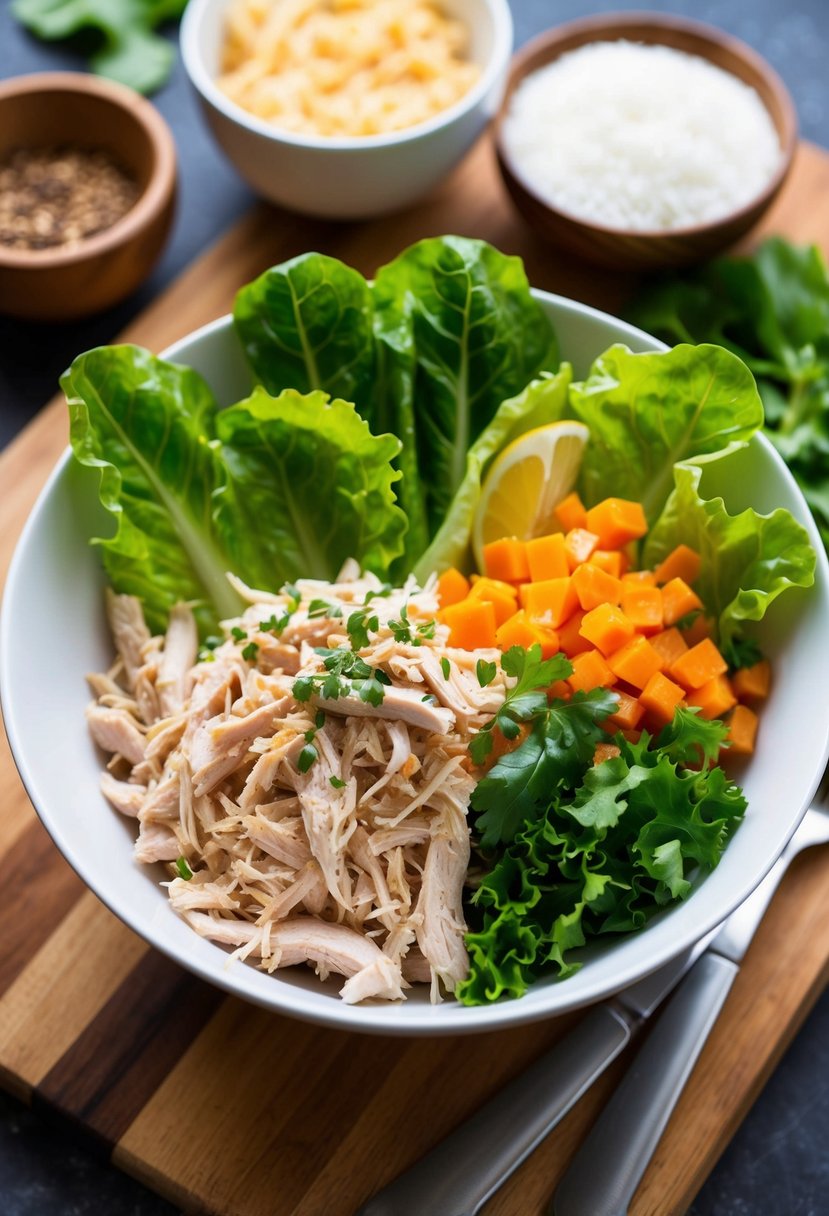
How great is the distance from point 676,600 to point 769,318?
3.87 feet

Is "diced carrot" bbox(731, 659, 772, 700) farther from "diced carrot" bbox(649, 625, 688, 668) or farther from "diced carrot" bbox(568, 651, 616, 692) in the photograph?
"diced carrot" bbox(568, 651, 616, 692)

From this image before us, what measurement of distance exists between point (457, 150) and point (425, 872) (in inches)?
83.1

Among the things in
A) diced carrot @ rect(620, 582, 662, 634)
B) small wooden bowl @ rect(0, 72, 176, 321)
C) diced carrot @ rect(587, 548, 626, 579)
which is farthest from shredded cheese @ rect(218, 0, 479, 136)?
diced carrot @ rect(620, 582, 662, 634)

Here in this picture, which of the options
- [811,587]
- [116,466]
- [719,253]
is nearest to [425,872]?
[811,587]

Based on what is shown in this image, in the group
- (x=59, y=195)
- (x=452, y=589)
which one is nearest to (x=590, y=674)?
(x=452, y=589)

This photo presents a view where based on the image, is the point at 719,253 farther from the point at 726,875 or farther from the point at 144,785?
the point at 144,785

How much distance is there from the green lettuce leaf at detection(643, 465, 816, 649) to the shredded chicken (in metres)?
0.53

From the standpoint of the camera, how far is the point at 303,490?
9.03ft

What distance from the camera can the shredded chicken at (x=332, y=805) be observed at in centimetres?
215

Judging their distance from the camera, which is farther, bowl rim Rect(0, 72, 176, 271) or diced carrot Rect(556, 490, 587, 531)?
bowl rim Rect(0, 72, 176, 271)

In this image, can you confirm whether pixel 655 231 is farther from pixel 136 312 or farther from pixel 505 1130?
pixel 505 1130

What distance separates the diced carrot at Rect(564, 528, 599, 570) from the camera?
250cm

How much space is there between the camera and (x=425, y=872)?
2164mm

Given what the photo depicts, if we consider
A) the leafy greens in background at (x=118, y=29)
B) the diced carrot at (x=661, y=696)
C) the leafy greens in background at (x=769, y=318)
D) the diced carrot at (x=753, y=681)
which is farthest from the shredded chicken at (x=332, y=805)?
the leafy greens in background at (x=118, y=29)
